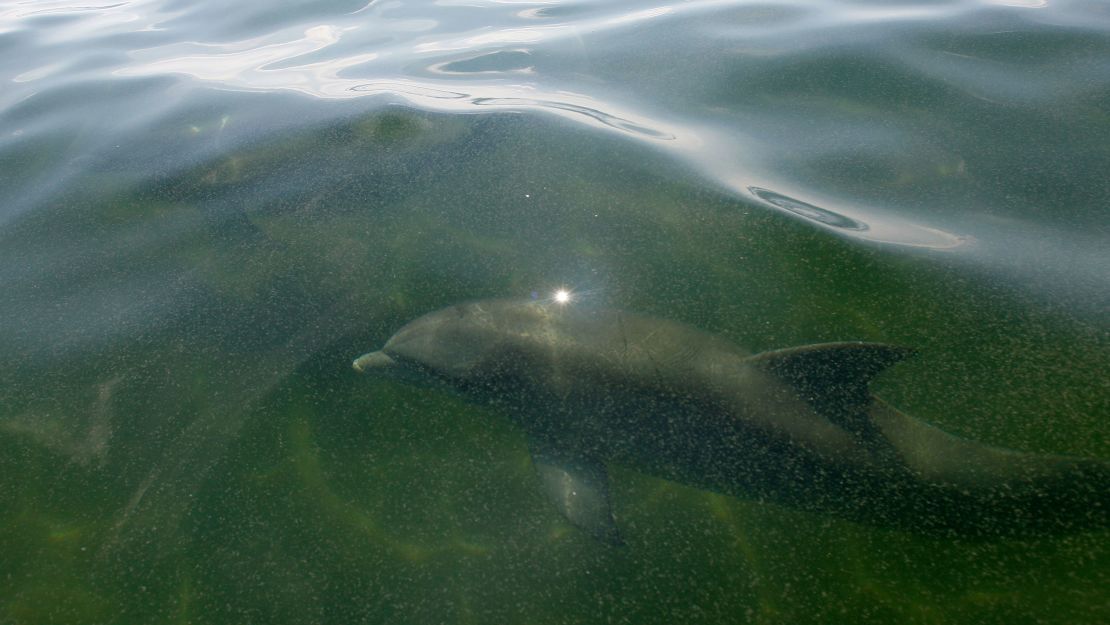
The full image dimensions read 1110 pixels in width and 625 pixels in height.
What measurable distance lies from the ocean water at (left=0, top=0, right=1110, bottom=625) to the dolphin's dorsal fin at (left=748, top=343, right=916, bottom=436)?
0.79ft

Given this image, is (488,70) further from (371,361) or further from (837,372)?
(837,372)

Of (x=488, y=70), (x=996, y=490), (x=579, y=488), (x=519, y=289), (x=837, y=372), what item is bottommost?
(x=996, y=490)

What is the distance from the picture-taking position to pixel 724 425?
3.29m

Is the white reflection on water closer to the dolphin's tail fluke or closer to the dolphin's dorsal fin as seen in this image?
the dolphin's dorsal fin

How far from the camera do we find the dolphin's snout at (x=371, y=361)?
12.3 ft

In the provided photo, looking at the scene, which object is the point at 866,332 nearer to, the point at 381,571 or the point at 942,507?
the point at 942,507

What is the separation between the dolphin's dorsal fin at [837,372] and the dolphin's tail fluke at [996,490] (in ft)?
0.87

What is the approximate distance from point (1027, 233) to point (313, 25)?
33.0 feet

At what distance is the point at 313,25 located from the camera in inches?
389

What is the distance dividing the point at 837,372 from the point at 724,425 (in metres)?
0.65

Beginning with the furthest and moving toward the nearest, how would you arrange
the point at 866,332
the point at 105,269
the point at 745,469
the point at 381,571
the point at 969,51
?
the point at 969,51 → the point at 105,269 → the point at 866,332 → the point at 745,469 → the point at 381,571

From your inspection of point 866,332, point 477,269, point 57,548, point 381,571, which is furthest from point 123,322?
point 866,332

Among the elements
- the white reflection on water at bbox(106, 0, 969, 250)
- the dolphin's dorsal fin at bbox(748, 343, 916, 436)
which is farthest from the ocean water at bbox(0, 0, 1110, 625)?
the dolphin's dorsal fin at bbox(748, 343, 916, 436)

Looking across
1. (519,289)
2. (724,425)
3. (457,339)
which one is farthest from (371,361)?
(724,425)
